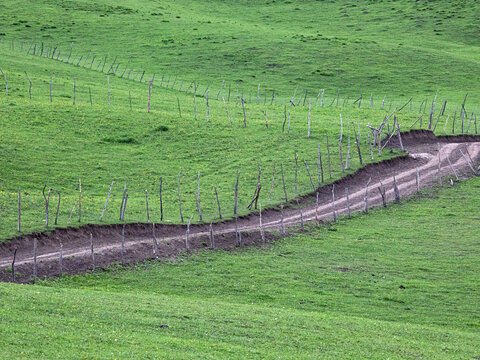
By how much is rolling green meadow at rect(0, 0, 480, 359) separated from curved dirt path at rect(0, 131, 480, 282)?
0.91m

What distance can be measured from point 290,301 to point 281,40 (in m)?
66.3

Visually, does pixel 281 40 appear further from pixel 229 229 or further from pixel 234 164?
pixel 229 229

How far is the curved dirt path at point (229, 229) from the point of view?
28.2 metres

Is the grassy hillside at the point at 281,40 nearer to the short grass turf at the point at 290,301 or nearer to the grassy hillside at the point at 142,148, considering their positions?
the grassy hillside at the point at 142,148

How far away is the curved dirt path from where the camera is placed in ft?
92.5

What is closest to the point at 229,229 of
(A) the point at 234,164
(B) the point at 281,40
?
(A) the point at 234,164

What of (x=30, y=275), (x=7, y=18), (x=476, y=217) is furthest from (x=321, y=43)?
(x=30, y=275)

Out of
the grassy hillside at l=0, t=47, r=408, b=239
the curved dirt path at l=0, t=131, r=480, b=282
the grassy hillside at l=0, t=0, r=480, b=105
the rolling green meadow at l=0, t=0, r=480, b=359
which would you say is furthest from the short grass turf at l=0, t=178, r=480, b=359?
the grassy hillside at l=0, t=0, r=480, b=105

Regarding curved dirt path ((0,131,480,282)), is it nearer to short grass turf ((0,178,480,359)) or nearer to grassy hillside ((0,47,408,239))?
grassy hillside ((0,47,408,239))

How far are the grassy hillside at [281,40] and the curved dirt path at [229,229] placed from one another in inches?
887

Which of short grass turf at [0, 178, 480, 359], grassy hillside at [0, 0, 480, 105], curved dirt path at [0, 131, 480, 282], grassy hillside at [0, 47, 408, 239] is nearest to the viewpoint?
short grass turf at [0, 178, 480, 359]

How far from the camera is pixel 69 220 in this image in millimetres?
31656

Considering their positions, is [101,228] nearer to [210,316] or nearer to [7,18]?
[210,316]

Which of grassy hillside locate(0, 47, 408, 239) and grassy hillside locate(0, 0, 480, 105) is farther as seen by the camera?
grassy hillside locate(0, 0, 480, 105)
